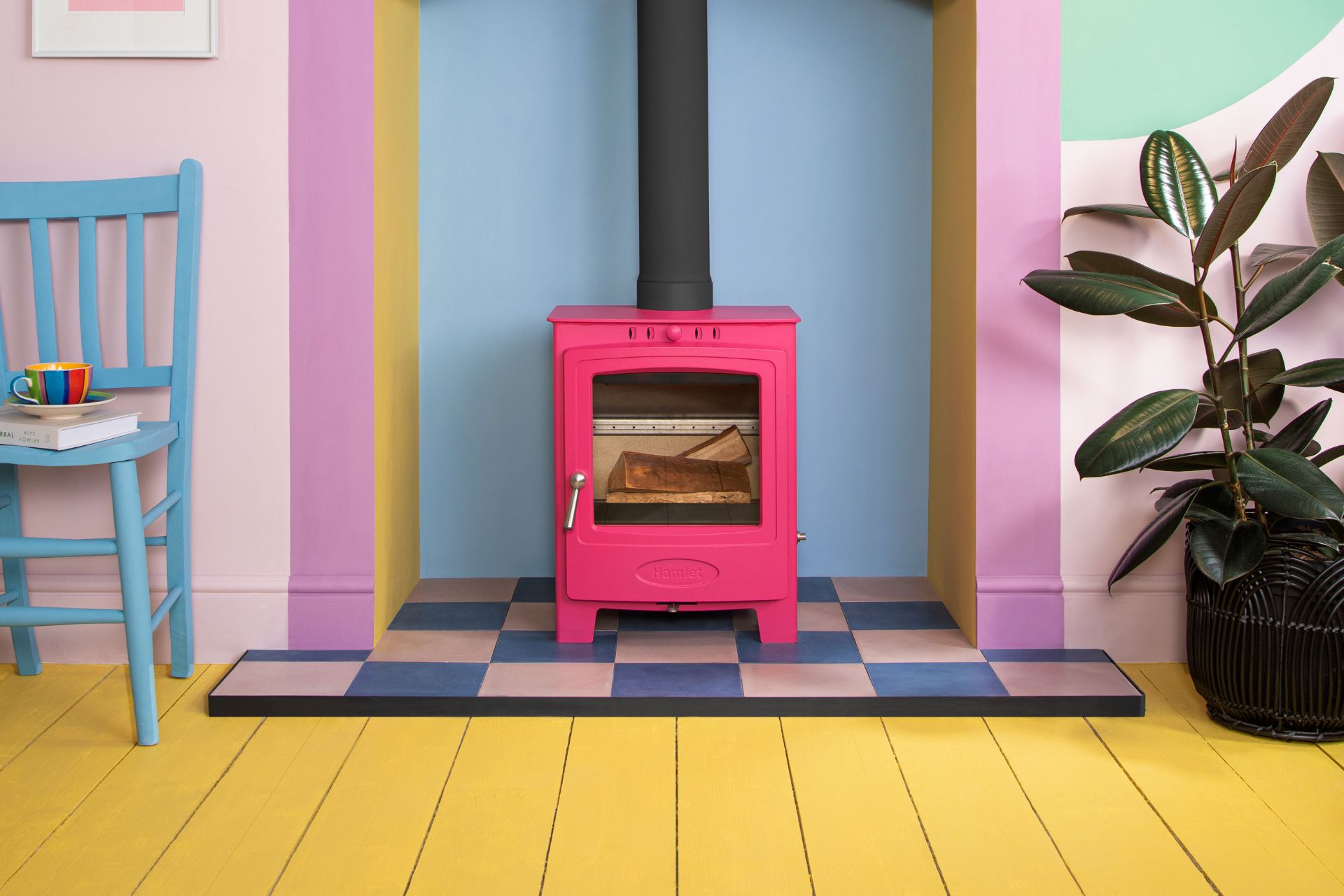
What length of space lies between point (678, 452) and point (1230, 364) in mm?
1088

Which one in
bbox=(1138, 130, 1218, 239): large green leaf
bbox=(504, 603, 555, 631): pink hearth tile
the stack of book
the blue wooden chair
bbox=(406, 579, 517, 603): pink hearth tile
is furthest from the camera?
bbox=(406, 579, 517, 603): pink hearth tile

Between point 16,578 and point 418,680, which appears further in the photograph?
point 16,578

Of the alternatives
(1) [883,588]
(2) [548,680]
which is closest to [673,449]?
(2) [548,680]

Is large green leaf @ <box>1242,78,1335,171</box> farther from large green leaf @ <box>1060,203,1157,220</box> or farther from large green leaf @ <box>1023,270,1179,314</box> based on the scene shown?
large green leaf @ <box>1023,270,1179,314</box>

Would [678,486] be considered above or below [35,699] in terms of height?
above

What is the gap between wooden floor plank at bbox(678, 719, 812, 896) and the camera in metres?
1.67

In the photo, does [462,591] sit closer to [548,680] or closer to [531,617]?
[531,617]

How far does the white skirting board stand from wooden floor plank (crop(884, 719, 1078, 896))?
128cm

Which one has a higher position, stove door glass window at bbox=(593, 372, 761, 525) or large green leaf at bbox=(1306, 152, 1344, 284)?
large green leaf at bbox=(1306, 152, 1344, 284)

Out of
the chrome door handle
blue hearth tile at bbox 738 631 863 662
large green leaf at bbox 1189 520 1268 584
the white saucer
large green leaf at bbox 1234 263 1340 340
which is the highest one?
large green leaf at bbox 1234 263 1340 340

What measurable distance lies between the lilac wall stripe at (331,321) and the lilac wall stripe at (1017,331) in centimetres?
125

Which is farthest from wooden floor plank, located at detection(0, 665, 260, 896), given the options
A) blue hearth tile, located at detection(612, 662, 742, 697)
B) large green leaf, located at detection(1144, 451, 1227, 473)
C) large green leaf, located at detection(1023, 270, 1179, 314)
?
large green leaf, located at detection(1144, 451, 1227, 473)

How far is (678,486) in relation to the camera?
2422 millimetres

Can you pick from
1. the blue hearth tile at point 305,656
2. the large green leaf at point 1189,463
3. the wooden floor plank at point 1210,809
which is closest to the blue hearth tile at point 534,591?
the blue hearth tile at point 305,656
